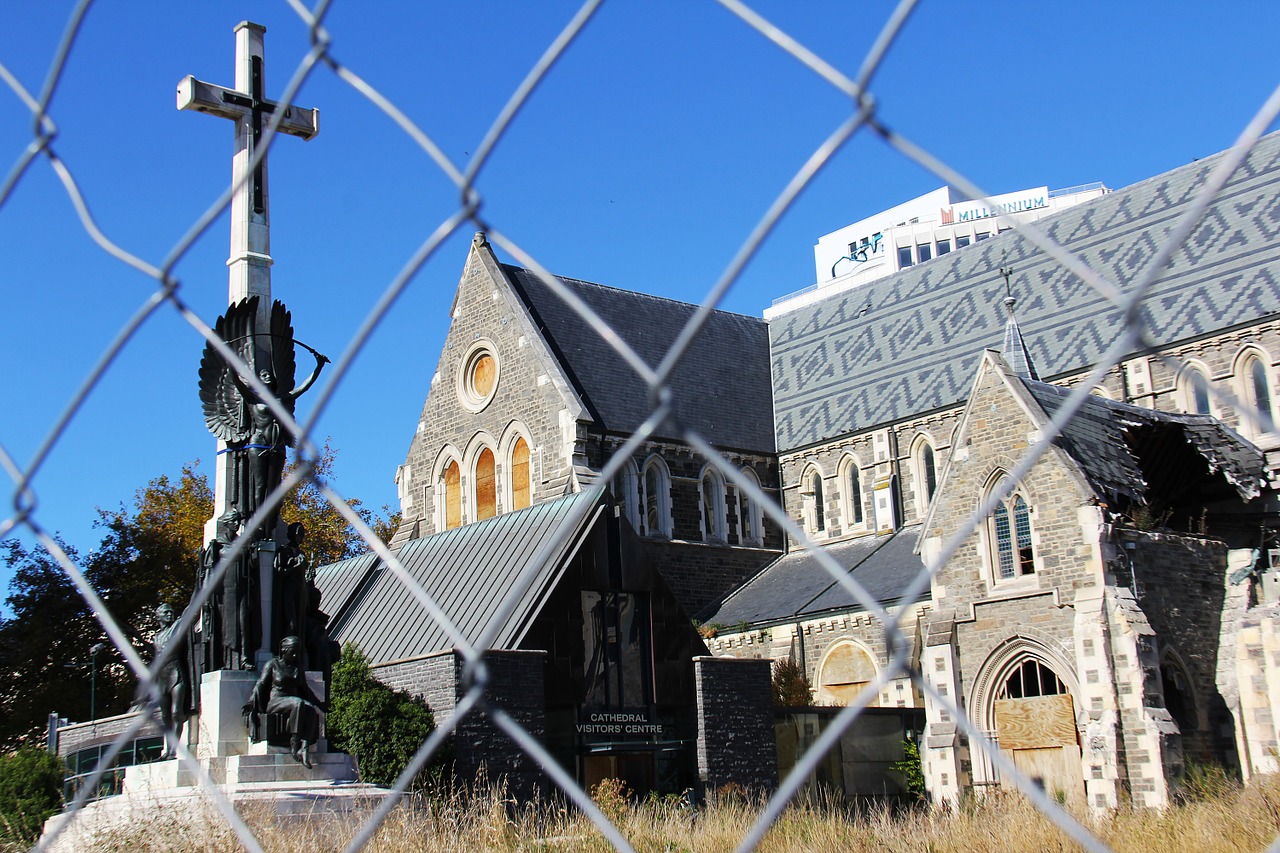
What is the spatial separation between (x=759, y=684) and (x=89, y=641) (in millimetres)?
16305

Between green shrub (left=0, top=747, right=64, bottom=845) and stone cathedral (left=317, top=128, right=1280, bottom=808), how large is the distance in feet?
14.6

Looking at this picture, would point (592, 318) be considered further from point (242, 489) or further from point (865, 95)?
point (242, 489)

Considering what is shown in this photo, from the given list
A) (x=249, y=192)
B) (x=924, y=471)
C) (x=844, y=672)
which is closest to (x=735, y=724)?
(x=844, y=672)

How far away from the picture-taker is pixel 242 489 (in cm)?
1272

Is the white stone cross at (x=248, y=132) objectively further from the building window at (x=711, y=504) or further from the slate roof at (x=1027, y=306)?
the building window at (x=711, y=504)

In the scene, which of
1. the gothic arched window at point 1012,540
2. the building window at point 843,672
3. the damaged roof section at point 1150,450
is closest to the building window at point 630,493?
the building window at point 843,672

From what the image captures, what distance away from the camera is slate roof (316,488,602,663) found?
19781 mm

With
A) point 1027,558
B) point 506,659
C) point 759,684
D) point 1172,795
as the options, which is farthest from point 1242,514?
point 506,659

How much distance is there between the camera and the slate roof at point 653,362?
2991cm

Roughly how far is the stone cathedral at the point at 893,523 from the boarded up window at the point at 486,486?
92 mm

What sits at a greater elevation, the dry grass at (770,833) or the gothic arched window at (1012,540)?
the gothic arched window at (1012,540)

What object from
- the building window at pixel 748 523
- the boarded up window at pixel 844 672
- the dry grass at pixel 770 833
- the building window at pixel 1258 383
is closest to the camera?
the dry grass at pixel 770 833

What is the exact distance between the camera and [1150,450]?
22438mm

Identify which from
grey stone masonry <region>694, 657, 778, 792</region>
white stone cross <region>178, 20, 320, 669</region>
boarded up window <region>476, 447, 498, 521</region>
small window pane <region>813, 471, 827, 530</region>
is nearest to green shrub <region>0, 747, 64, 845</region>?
white stone cross <region>178, 20, 320, 669</region>
